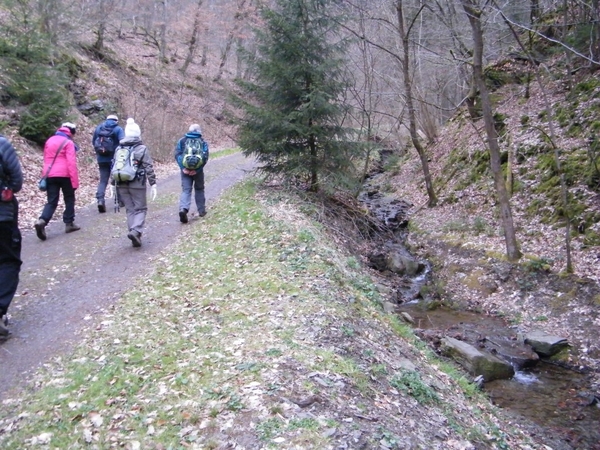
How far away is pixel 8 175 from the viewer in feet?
18.8

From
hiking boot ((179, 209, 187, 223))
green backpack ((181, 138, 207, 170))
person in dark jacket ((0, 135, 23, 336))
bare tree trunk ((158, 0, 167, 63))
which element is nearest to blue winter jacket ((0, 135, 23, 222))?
person in dark jacket ((0, 135, 23, 336))

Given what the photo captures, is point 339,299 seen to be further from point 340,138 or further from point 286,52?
point 286,52

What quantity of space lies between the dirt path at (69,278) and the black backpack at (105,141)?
1.53 meters

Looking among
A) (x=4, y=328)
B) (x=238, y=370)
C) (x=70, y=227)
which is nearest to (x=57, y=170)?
(x=70, y=227)

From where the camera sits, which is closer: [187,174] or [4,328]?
[4,328]

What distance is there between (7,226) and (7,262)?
1.44ft

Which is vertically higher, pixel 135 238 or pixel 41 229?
pixel 41 229

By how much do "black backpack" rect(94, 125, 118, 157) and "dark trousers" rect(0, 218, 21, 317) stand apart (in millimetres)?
6473

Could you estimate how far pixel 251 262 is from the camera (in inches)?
342

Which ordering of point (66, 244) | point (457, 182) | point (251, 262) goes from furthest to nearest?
point (457, 182)
point (66, 244)
point (251, 262)

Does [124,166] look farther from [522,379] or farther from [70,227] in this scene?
[522,379]

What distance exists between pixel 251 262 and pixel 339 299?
73.3 inches

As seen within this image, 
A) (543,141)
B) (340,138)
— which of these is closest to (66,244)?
(340,138)

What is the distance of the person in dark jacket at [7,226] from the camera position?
18.7ft
